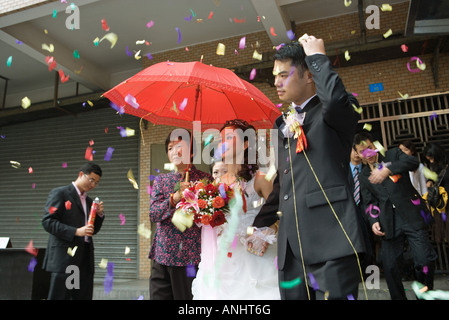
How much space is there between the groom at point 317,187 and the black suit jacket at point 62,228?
3158 millimetres

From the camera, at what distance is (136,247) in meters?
9.51

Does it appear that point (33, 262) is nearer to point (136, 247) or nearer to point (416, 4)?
point (136, 247)

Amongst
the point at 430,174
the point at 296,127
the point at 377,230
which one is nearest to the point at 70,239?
the point at 296,127

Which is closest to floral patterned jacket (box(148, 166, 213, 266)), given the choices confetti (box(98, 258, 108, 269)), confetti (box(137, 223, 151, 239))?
confetti (box(137, 223, 151, 239))

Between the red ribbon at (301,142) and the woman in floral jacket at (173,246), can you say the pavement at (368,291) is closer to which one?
the woman in floral jacket at (173,246)

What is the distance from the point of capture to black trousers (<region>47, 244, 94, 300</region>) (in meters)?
4.15

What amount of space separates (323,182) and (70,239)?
3.38 m

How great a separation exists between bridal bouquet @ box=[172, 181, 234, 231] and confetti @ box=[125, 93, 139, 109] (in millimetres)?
1186

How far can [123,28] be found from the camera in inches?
333

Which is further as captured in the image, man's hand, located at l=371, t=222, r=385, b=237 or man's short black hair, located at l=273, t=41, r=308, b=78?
man's hand, located at l=371, t=222, r=385, b=237

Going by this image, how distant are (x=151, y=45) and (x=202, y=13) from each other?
6.54 feet

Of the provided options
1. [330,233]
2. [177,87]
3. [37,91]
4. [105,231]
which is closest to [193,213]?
[330,233]

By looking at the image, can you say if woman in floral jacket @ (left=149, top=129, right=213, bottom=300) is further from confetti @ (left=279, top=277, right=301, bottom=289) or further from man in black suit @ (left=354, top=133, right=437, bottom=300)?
man in black suit @ (left=354, top=133, right=437, bottom=300)

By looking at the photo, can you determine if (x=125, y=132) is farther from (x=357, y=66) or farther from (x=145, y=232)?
(x=357, y=66)
